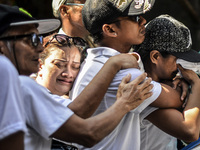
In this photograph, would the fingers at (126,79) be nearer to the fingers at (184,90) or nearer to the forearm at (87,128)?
the forearm at (87,128)

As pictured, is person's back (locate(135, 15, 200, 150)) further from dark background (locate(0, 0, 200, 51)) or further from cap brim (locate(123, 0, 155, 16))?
dark background (locate(0, 0, 200, 51))

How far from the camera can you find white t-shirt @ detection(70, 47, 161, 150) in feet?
8.19

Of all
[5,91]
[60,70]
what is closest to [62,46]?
[60,70]

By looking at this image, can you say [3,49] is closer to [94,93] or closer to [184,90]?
[94,93]

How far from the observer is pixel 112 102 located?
8.46 feet

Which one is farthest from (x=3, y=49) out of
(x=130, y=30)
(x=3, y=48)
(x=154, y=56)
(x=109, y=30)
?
(x=154, y=56)

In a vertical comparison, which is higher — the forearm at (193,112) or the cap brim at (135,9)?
the cap brim at (135,9)

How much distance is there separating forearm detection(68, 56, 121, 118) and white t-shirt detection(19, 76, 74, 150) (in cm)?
38

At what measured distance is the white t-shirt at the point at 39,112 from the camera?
190 centimetres

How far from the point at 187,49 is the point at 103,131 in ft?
3.92

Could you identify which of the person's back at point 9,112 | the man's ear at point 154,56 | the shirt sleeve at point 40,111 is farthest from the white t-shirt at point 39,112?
the man's ear at point 154,56

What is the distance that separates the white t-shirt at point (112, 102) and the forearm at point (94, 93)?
90 mm

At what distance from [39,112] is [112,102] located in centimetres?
79

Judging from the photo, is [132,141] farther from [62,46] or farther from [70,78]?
[62,46]
